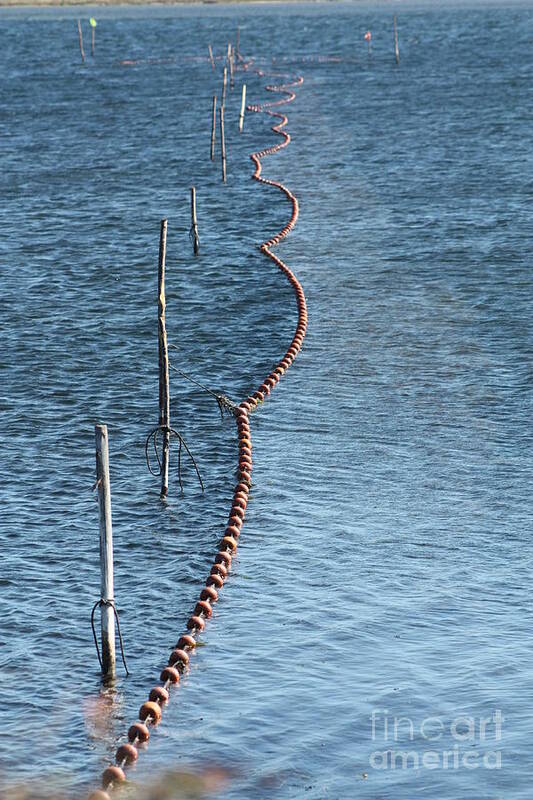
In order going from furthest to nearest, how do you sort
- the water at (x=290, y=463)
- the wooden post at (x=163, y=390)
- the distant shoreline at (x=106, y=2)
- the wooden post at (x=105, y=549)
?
the distant shoreline at (x=106, y=2) < the wooden post at (x=163, y=390) < the wooden post at (x=105, y=549) < the water at (x=290, y=463)

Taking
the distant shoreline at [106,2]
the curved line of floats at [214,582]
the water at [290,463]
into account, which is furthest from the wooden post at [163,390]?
the distant shoreline at [106,2]

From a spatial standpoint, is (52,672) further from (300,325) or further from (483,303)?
(483,303)

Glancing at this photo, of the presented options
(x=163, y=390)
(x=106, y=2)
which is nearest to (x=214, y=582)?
(x=163, y=390)

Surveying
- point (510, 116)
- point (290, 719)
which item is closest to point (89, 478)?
point (290, 719)

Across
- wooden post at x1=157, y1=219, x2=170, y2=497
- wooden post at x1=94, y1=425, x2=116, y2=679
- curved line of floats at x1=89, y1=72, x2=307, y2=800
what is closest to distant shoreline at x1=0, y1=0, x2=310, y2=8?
curved line of floats at x1=89, y1=72, x2=307, y2=800

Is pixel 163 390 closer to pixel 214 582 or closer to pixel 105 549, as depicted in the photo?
pixel 214 582

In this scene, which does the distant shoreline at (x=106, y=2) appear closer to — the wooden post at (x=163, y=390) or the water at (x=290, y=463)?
the water at (x=290, y=463)

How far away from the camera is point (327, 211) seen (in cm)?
5266

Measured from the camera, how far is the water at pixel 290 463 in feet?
61.8

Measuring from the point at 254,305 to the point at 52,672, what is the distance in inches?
853

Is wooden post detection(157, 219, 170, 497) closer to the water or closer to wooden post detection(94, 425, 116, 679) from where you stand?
the water

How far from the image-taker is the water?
18828mm

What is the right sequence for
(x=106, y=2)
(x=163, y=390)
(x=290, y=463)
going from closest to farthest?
(x=163, y=390), (x=290, y=463), (x=106, y=2)

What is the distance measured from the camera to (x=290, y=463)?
2834 centimetres
